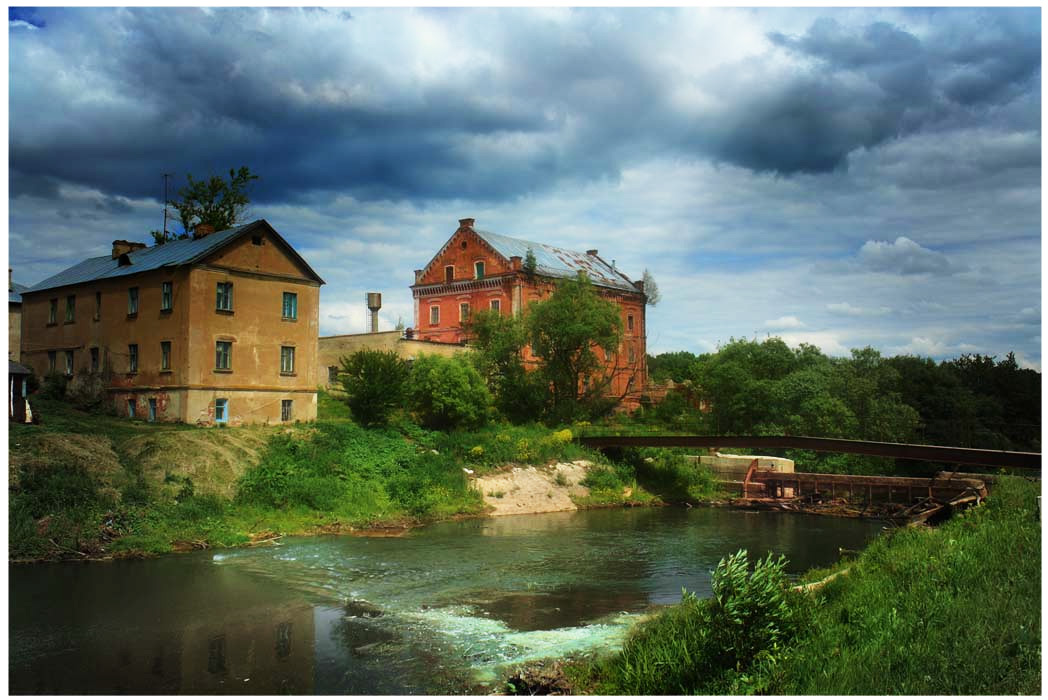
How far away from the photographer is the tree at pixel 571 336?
4350 cm

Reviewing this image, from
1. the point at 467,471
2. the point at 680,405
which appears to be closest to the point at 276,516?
the point at 467,471

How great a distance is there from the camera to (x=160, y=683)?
11.6 meters

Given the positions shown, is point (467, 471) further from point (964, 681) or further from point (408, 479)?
point (964, 681)

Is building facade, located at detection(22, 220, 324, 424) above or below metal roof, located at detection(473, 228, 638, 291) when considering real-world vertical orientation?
below

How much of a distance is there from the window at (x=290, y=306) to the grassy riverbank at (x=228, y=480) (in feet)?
16.0

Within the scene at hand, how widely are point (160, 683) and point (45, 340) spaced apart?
29884 mm

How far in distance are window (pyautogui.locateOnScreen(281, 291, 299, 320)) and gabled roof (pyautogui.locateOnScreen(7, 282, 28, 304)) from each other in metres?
14.0

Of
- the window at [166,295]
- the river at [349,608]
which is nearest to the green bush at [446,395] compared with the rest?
the window at [166,295]

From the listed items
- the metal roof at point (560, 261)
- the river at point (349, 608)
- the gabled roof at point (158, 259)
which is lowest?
the river at point (349, 608)

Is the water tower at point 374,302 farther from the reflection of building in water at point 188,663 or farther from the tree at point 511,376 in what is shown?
the reflection of building in water at point 188,663

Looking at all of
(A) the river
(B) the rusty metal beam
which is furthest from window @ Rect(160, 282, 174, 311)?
(B) the rusty metal beam

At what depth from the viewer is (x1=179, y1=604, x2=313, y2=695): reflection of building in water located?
1157 cm

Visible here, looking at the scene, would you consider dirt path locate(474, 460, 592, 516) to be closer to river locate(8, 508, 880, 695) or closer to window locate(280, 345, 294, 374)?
river locate(8, 508, 880, 695)

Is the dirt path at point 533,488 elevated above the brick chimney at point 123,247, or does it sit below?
below
